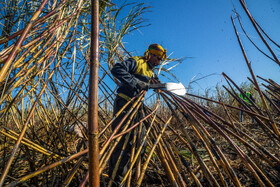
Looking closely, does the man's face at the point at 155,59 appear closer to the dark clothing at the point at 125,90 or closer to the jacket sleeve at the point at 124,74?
the dark clothing at the point at 125,90

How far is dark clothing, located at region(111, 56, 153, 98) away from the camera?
1.68 m

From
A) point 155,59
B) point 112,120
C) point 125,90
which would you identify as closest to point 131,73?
point 125,90

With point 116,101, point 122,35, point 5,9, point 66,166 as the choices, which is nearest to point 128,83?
point 116,101

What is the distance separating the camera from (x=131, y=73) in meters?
1.93

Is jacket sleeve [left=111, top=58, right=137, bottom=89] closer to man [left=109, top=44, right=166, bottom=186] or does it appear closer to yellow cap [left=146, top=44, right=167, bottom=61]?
man [left=109, top=44, right=166, bottom=186]

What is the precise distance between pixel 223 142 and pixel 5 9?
2.83 meters

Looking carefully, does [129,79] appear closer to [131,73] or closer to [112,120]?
[131,73]

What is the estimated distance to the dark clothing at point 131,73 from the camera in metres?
1.68

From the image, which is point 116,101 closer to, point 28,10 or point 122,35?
point 122,35

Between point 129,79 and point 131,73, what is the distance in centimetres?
23

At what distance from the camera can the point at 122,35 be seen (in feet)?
5.20

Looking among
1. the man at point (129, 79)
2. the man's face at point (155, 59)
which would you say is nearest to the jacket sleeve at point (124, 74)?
the man at point (129, 79)

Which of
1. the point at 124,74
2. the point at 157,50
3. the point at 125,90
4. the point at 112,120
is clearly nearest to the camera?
the point at 112,120

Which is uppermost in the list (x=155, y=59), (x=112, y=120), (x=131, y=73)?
(x=155, y=59)
